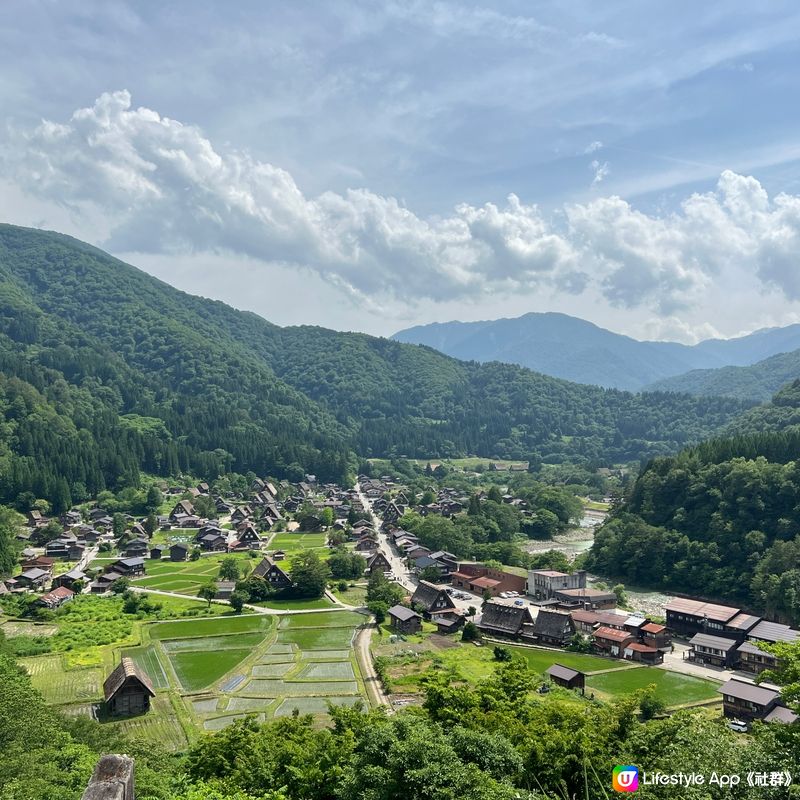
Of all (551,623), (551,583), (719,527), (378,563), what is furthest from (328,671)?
(719,527)

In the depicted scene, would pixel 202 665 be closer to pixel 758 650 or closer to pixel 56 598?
pixel 56 598

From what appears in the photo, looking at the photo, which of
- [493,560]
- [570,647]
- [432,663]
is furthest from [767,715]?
[493,560]

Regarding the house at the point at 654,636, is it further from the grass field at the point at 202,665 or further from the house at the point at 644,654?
the grass field at the point at 202,665

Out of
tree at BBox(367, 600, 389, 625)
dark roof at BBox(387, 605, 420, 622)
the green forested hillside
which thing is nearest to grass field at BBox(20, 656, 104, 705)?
tree at BBox(367, 600, 389, 625)

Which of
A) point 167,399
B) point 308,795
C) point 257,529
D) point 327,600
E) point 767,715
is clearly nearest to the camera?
point 308,795

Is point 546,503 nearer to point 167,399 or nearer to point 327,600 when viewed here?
point 327,600
